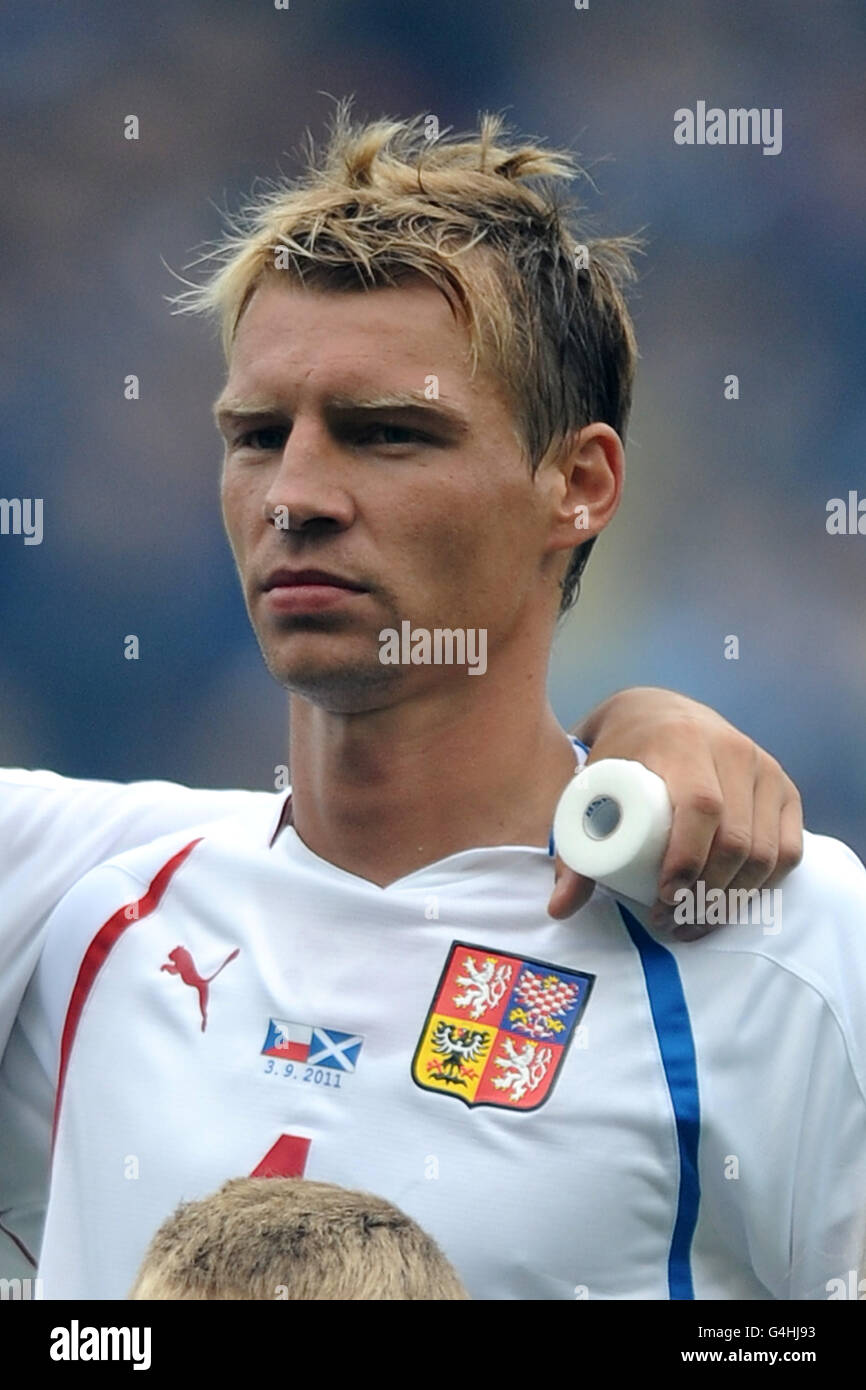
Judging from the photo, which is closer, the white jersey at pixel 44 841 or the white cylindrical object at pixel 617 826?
the white cylindrical object at pixel 617 826

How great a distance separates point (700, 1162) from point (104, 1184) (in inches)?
21.1

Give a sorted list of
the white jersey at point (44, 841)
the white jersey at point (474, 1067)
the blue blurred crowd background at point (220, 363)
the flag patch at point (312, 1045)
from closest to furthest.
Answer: the white jersey at point (474, 1067)
the flag patch at point (312, 1045)
the white jersey at point (44, 841)
the blue blurred crowd background at point (220, 363)

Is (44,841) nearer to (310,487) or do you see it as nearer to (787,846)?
(310,487)

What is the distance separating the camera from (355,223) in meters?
1.50

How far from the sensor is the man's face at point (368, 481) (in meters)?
1.46

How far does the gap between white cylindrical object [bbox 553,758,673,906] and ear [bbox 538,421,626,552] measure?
0.25 meters

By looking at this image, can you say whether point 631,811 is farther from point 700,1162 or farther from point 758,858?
point 700,1162

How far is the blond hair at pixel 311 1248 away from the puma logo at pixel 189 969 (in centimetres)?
19

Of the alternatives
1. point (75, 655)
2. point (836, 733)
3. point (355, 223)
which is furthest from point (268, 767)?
point (355, 223)

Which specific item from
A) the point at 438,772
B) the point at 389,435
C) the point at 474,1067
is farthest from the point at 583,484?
the point at 474,1067

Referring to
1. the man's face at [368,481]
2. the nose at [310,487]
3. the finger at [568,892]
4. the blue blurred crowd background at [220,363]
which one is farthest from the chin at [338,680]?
the blue blurred crowd background at [220,363]

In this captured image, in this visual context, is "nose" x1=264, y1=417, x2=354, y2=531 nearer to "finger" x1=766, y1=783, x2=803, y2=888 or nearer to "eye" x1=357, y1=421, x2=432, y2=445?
"eye" x1=357, y1=421, x2=432, y2=445

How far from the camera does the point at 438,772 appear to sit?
5.10 feet

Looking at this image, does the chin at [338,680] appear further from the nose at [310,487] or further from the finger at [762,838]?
the finger at [762,838]
